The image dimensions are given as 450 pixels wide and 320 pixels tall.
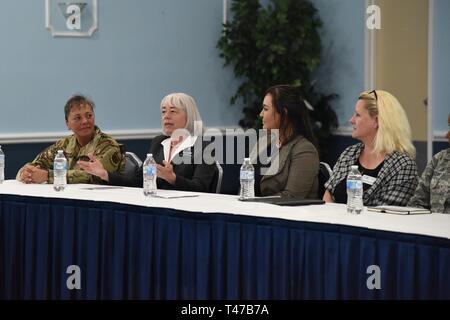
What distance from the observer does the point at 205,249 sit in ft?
12.8

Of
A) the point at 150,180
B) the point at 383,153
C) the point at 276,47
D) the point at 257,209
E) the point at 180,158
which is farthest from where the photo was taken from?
the point at 276,47

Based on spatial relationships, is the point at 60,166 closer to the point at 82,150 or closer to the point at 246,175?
the point at 82,150

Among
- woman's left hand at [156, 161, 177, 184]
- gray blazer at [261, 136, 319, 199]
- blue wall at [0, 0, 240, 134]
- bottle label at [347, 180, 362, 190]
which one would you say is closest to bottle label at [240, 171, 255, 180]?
gray blazer at [261, 136, 319, 199]

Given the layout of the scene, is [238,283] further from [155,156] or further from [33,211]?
[155,156]

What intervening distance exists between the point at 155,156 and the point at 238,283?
1882 mm

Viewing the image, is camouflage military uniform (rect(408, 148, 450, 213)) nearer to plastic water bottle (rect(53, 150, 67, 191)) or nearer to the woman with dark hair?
the woman with dark hair

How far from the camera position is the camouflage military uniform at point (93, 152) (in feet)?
17.5

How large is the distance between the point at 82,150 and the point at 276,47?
10.7ft

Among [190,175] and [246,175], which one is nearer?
[246,175]

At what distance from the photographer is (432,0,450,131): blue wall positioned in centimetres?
764

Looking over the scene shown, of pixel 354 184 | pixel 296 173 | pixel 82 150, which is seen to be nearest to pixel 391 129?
pixel 296 173

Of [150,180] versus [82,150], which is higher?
[82,150]

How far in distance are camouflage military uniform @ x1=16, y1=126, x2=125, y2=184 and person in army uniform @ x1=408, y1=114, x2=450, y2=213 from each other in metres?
1.87

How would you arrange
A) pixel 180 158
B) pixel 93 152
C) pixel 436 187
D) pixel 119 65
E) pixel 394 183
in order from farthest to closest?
pixel 119 65 < pixel 93 152 < pixel 180 158 < pixel 394 183 < pixel 436 187
